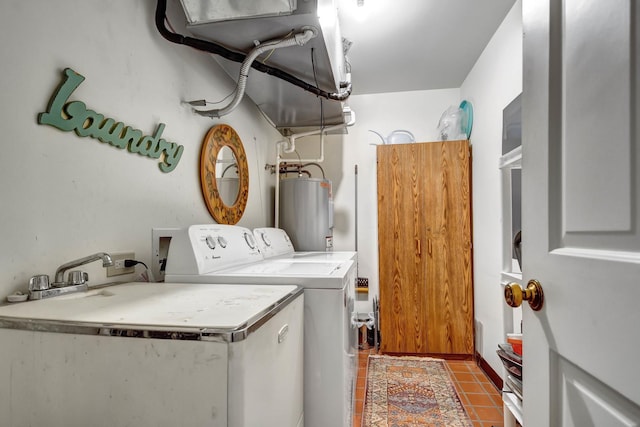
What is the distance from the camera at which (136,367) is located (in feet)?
2.01

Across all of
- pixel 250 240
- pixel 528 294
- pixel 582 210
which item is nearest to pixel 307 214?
pixel 250 240

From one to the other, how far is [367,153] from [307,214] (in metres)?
1.13

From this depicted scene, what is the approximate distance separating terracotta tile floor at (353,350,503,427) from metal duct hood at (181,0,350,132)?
2.06 metres

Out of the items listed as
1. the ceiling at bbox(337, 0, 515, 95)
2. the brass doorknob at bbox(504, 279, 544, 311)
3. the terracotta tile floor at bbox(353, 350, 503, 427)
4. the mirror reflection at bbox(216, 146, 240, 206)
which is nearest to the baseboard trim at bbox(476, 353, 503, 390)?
the terracotta tile floor at bbox(353, 350, 503, 427)

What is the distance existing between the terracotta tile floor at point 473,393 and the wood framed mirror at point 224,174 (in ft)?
4.85

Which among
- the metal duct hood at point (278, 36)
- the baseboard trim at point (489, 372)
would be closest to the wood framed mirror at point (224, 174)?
the metal duct hood at point (278, 36)

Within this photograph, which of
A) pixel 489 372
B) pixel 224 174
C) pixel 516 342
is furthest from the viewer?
pixel 489 372

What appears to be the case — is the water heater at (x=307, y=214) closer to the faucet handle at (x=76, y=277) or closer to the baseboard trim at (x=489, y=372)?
the baseboard trim at (x=489, y=372)

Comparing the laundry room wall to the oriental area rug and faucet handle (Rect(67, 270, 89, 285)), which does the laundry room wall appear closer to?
faucet handle (Rect(67, 270, 89, 285))

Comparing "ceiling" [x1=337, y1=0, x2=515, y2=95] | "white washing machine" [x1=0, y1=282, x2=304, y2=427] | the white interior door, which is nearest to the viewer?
the white interior door

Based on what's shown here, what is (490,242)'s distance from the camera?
2.47m

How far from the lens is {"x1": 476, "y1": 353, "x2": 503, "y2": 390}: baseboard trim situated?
2221 millimetres

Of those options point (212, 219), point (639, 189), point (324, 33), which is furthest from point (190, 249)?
point (639, 189)

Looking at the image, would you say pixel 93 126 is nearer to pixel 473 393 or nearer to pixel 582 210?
pixel 582 210
